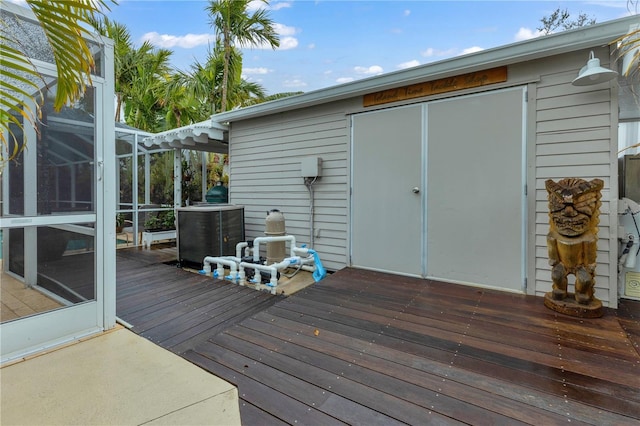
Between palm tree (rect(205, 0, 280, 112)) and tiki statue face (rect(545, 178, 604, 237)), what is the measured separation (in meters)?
7.94

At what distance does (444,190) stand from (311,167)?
1830 millimetres

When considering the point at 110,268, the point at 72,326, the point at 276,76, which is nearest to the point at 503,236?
the point at 110,268

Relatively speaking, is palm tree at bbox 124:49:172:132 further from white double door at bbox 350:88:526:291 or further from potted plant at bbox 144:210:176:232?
white double door at bbox 350:88:526:291

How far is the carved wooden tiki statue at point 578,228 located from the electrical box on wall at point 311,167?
2.70m

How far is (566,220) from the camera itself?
2588 millimetres

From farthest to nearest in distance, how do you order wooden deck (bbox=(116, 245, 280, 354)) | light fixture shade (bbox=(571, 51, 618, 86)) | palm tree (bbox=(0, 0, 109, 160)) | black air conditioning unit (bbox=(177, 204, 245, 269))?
black air conditioning unit (bbox=(177, 204, 245, 269)) < wooden deck (bbox=(116, 245, 280, 354)) < light fixture shade (bbox=(571, 51, 618, 86)) < palm tree (bbox=(0, 0, 109, 160))

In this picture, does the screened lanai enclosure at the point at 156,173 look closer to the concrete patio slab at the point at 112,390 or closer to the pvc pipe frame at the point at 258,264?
the pvc pipe frame at the point at 258,264

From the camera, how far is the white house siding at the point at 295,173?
14.4 ft

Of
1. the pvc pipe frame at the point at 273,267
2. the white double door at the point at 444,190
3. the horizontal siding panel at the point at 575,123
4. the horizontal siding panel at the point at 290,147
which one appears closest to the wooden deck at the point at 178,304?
the pvc pipe frame at the point at 273,267

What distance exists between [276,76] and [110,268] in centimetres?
1021

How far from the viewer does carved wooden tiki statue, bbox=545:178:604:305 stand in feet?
8.29

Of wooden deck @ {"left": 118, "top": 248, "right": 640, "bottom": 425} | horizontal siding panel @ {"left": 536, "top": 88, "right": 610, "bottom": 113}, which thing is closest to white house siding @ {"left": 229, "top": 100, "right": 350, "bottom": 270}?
wooden deck @ {"left": 118, "top": 248, "right": 640, "bottom": 425}

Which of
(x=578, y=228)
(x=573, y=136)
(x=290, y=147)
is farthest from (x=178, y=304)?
(x=573, y=136)

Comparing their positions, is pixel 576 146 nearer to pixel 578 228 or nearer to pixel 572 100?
pixel 572 100
